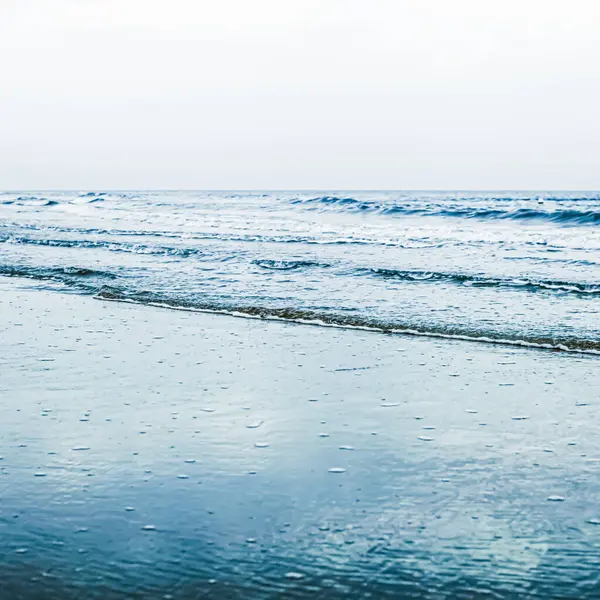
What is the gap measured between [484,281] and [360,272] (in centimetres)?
282

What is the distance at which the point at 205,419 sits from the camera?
5801 mm

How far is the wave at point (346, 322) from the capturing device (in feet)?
29.2

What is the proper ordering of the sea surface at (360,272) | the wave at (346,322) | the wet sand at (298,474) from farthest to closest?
the sea surface at (360,272) < the wave at (346,322) < the wet sand at (298,474)

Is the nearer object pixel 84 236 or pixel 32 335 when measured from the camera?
pixel 32 335

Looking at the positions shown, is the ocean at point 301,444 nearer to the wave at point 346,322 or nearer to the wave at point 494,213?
the wave at point 346,322

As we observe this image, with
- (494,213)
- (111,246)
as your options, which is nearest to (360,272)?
(111,246)

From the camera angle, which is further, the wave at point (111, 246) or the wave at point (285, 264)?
the wave at point (111, 246)

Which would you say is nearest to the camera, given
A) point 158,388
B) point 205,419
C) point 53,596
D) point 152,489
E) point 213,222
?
point 53,596

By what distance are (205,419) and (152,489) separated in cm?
140

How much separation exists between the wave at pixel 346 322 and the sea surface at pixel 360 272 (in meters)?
0.03

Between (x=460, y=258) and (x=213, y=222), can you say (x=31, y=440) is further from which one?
(x=213, y=222)

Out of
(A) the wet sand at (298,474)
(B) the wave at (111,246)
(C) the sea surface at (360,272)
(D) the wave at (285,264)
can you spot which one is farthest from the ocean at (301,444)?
(B) the wave at (111,246)

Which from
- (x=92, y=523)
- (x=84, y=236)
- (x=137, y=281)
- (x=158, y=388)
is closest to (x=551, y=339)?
(x=158, y=388)

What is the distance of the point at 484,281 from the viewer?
1397cm
